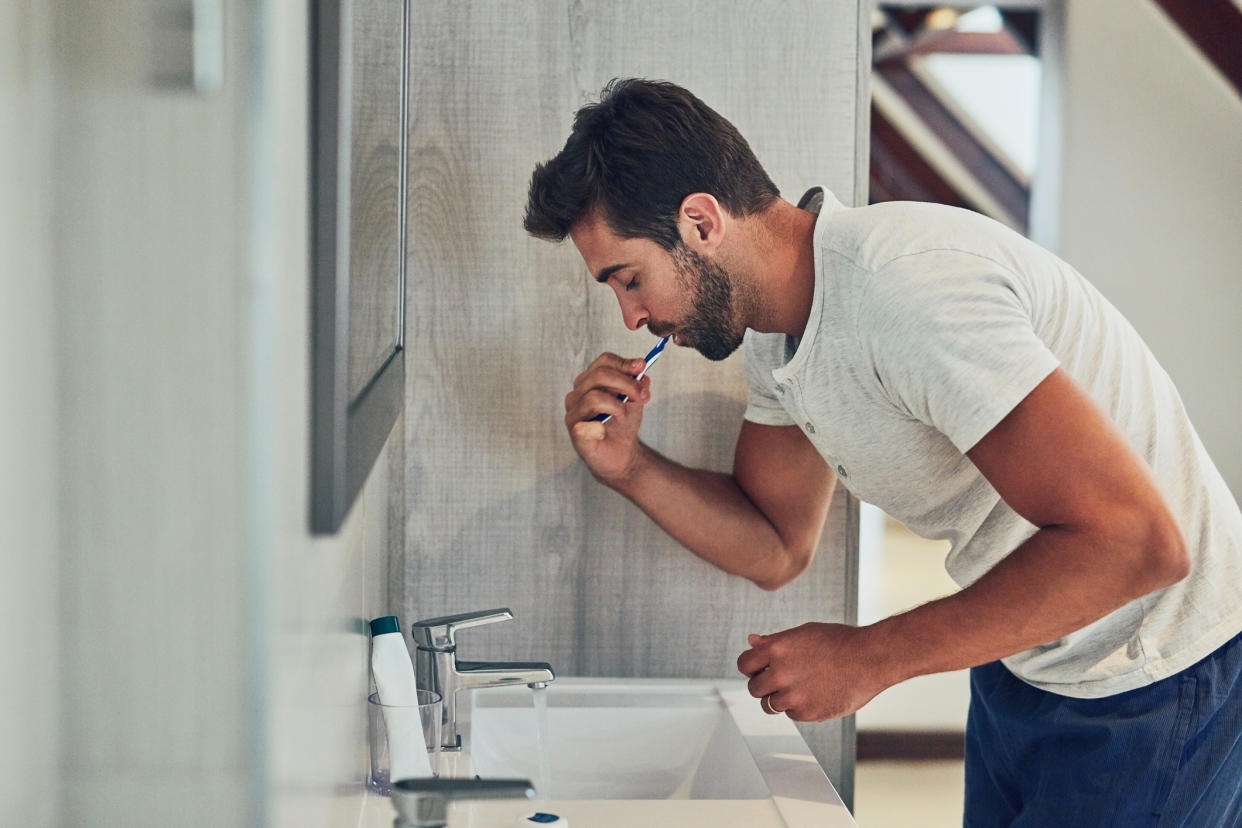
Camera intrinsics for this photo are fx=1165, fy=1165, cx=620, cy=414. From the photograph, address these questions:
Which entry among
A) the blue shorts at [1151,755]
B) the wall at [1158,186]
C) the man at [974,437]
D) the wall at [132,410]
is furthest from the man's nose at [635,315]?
the wall at [1158,186]

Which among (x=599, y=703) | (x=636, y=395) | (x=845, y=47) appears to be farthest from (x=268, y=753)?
(x=845, y=47)

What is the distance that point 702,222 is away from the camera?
1.19 m

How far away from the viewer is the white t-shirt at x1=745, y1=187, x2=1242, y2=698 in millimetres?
1017

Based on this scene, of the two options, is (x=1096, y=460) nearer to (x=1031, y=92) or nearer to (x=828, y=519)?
(x=828, y=519)

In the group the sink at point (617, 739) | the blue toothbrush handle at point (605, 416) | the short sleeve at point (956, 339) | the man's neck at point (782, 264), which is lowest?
the sink at point (617, 739)

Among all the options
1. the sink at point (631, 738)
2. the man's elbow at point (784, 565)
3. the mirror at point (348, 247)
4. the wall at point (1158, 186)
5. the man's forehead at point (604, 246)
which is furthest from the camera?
the wall at point (1158, 186)

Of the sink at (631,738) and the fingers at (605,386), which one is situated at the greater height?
the fingers at (605,386)

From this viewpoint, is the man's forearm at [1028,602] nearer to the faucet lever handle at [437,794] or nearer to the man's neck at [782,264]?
the man's neck at [782,264]

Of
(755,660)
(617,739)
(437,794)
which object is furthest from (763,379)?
(437,794)

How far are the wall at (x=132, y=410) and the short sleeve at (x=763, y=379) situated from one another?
0.93 m

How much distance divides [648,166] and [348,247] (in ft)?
1.97

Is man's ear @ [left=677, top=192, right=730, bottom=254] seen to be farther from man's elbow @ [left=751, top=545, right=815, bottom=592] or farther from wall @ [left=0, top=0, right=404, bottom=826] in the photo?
wall @ [left=0, top=0, right=404, bottom=826]

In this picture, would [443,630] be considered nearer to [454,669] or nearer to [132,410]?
[454,669]

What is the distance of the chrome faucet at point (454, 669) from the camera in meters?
1.13
